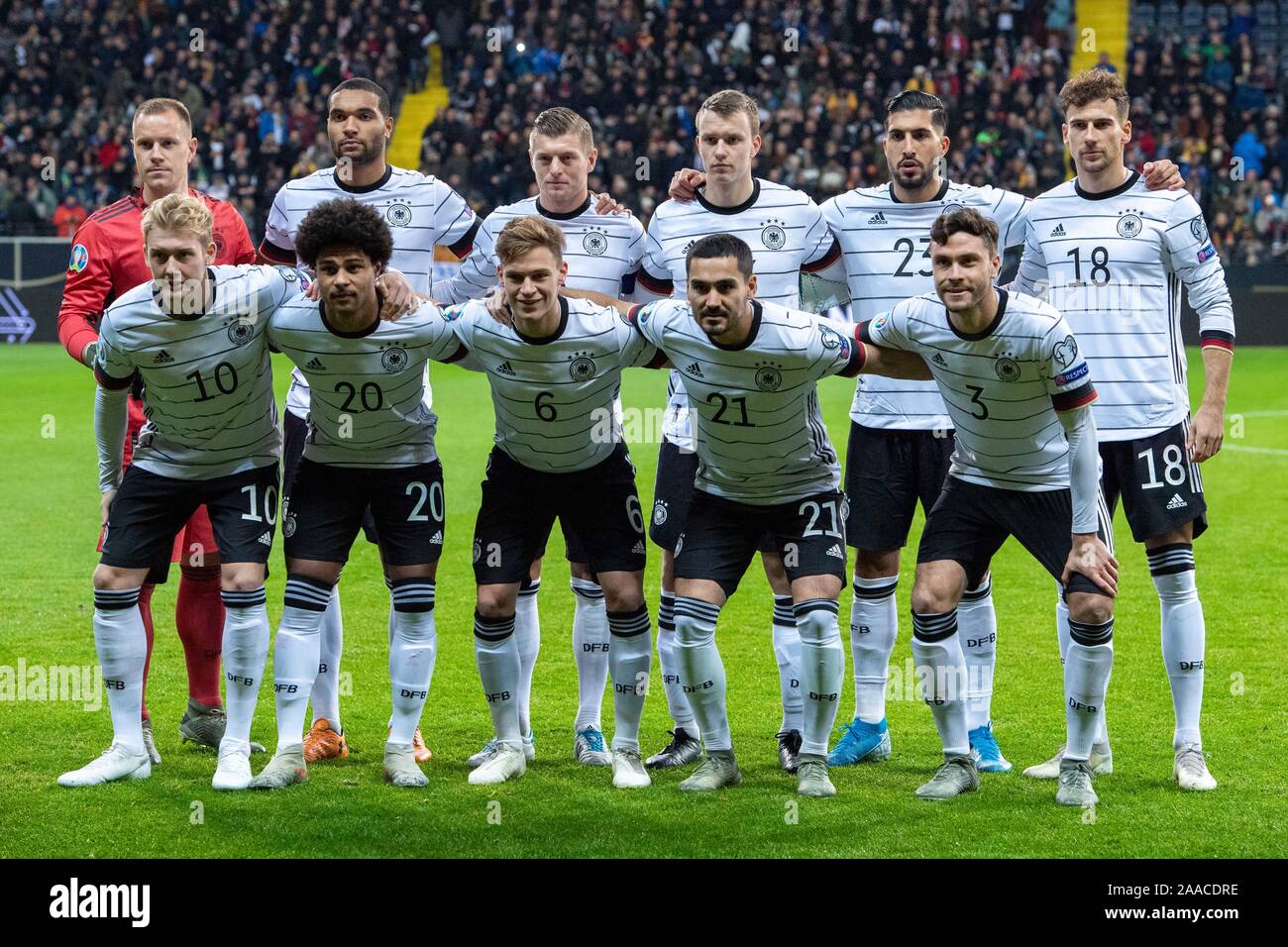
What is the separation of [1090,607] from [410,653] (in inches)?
99.8

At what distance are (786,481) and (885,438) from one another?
72 centimetres

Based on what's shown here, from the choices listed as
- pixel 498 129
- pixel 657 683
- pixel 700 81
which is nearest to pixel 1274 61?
pixel 700 81

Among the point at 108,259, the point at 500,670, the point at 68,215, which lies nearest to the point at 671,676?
the point at 500,670

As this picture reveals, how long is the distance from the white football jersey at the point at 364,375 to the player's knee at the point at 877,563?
185 cm

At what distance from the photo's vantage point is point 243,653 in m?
5.95

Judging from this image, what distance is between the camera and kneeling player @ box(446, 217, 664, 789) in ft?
19.3

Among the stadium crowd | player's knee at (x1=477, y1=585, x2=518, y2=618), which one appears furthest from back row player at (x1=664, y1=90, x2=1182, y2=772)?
the stadium crowd

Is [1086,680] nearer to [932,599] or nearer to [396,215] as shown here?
[932,599]

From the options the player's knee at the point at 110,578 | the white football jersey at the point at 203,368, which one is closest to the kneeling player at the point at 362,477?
the white football jersey at the point at 203,368

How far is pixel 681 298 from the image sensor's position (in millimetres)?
6387

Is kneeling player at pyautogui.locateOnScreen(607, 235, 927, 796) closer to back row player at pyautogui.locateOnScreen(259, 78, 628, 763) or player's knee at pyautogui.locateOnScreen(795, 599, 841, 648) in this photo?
player's knee at pyautogui.locateOnScreen(795, 599, 841, 648)

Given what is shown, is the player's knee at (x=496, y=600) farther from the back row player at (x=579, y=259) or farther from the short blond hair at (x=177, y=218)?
the short blond hair at (x=177, y=218)

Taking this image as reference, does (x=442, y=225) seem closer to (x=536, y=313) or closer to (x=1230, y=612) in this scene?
(x=536, y=313)

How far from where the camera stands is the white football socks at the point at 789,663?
6484mm
